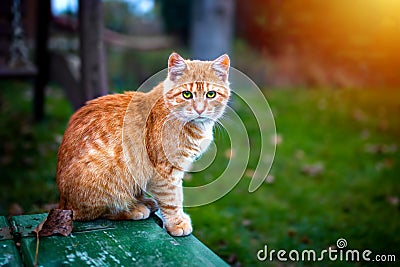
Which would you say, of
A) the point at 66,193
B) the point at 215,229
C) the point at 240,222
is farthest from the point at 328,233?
the point at 66,193

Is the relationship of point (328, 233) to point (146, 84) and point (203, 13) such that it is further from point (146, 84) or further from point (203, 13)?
point (203, 13)

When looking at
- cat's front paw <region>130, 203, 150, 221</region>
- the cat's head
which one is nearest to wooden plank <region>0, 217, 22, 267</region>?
cat's front paw <region>130, 203, 150, 221</region>

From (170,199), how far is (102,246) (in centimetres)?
47

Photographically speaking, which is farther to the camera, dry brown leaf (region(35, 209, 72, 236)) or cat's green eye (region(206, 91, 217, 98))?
cat's green eye (region(206, 91, 217, 98))

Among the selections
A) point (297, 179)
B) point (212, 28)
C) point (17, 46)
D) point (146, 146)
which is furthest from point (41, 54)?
point (146, 146)

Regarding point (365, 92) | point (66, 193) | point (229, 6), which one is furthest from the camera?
point (365, 92)

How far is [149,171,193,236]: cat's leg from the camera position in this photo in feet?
8.09

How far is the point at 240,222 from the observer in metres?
4.34

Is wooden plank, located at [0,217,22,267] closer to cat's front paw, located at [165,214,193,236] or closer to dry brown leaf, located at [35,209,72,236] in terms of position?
dry brown leaf, located at [35,209,72,236]

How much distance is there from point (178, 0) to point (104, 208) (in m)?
8.11

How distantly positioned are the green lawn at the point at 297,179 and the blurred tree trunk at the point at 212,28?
0.89m

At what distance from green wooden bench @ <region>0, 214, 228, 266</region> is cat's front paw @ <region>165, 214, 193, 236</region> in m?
0.04

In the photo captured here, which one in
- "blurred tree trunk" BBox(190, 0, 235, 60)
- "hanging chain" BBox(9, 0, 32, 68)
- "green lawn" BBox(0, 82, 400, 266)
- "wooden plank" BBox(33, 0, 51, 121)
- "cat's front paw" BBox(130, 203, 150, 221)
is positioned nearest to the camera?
"cat's front paw" BBox(130, 203, 150, 221)

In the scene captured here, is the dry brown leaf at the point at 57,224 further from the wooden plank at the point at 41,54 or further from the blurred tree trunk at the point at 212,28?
the blurred tree trunk at the point at 212,28
